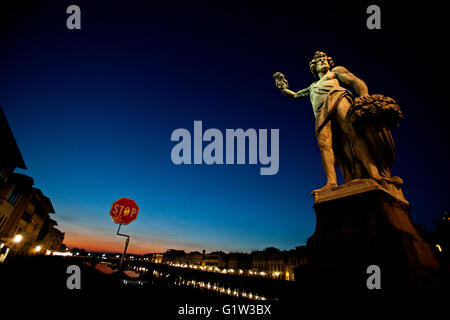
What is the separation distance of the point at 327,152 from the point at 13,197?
3711cm

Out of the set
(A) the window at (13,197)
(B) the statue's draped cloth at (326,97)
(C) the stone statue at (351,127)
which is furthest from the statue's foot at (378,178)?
(A) the window at (13,197)

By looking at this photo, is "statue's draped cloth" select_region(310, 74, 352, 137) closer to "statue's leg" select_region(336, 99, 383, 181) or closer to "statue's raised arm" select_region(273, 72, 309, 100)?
"statue's leg" select_region(336, 99, 383, 181)

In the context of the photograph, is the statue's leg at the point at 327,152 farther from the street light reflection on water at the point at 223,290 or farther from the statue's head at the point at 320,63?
the street light reflection on water at the point at 223,290

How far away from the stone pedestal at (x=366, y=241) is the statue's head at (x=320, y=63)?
313 cm

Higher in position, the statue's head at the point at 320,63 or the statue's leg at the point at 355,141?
the statue's head at the point at 320,63

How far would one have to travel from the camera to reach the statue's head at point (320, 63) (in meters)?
4.75

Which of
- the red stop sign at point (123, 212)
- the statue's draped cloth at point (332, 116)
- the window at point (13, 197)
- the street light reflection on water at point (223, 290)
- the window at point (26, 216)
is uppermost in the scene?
the window at point (13, 197)

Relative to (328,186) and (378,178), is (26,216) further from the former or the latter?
(378,178)
